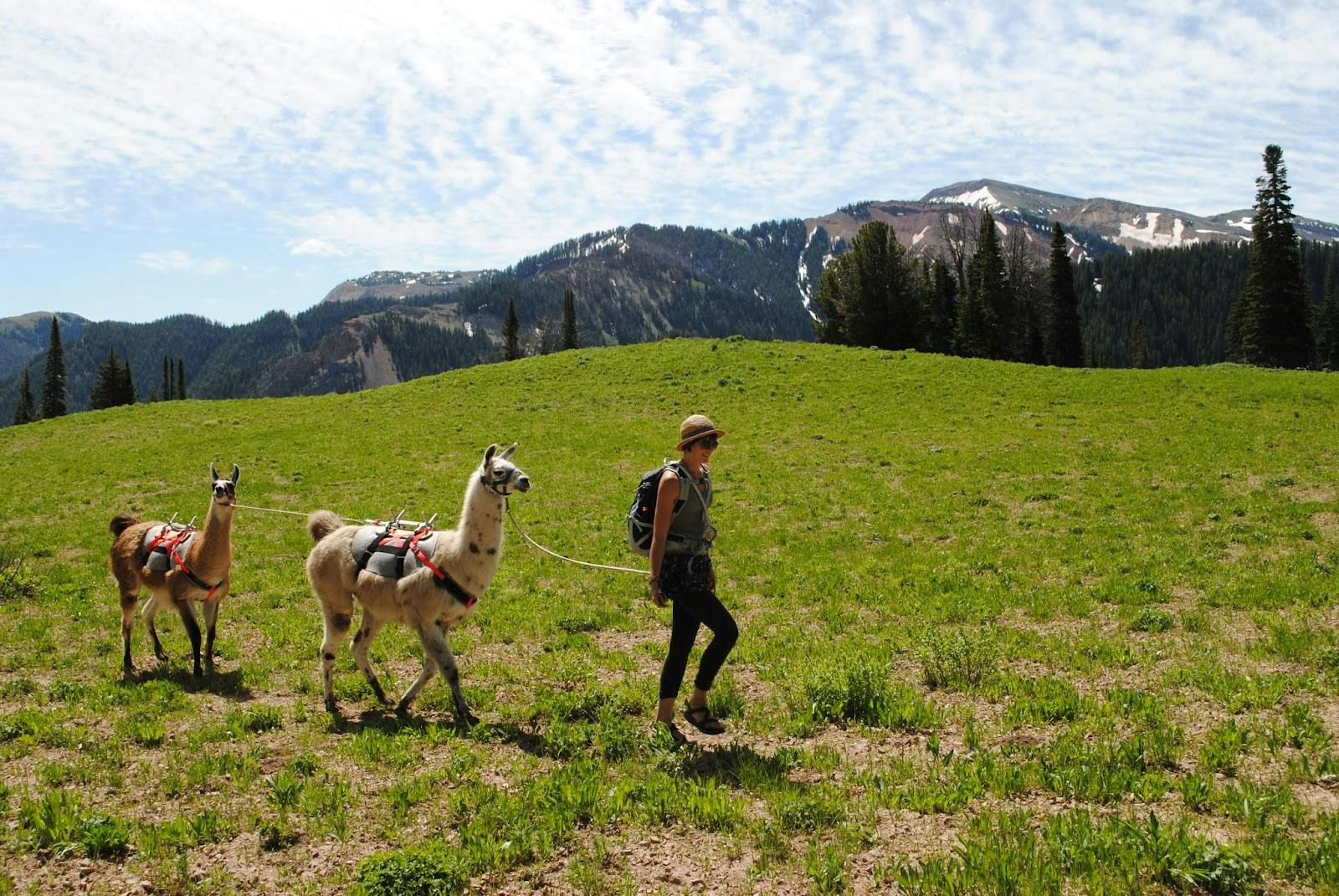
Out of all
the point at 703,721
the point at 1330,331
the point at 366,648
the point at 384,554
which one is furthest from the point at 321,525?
the point at 1330,331

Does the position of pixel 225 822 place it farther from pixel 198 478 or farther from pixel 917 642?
pixel 198 478

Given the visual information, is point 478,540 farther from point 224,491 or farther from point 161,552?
point 161,552

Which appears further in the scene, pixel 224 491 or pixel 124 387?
pixel 124 387

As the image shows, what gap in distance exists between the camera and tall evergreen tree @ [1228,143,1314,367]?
194ft

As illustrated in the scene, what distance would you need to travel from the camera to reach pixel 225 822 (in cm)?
594

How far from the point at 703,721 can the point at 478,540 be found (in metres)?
3.11

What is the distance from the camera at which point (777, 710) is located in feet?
27.2

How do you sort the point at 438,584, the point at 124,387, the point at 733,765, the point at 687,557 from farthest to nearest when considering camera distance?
the point at 124,387 → the point at 438,584 → the point at 687,557 → the point at 733,765

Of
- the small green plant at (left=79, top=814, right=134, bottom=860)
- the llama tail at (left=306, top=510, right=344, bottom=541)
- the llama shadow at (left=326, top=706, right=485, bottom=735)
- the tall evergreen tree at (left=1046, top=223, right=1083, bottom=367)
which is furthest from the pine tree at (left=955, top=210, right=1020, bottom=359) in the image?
the small green plant at (left=79, top=814, right=134, bottom=860)

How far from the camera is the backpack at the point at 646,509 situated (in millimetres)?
7250

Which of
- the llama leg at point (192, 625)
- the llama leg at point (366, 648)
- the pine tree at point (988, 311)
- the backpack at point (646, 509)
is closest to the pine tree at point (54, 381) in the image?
the pine tree at point (988, 311)

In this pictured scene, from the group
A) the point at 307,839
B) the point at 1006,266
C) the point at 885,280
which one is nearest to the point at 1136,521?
the point at 307,839

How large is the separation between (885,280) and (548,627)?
62.3 meters

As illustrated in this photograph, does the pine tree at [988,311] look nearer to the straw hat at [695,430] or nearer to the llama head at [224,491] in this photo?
the straw hat at [695,430]
